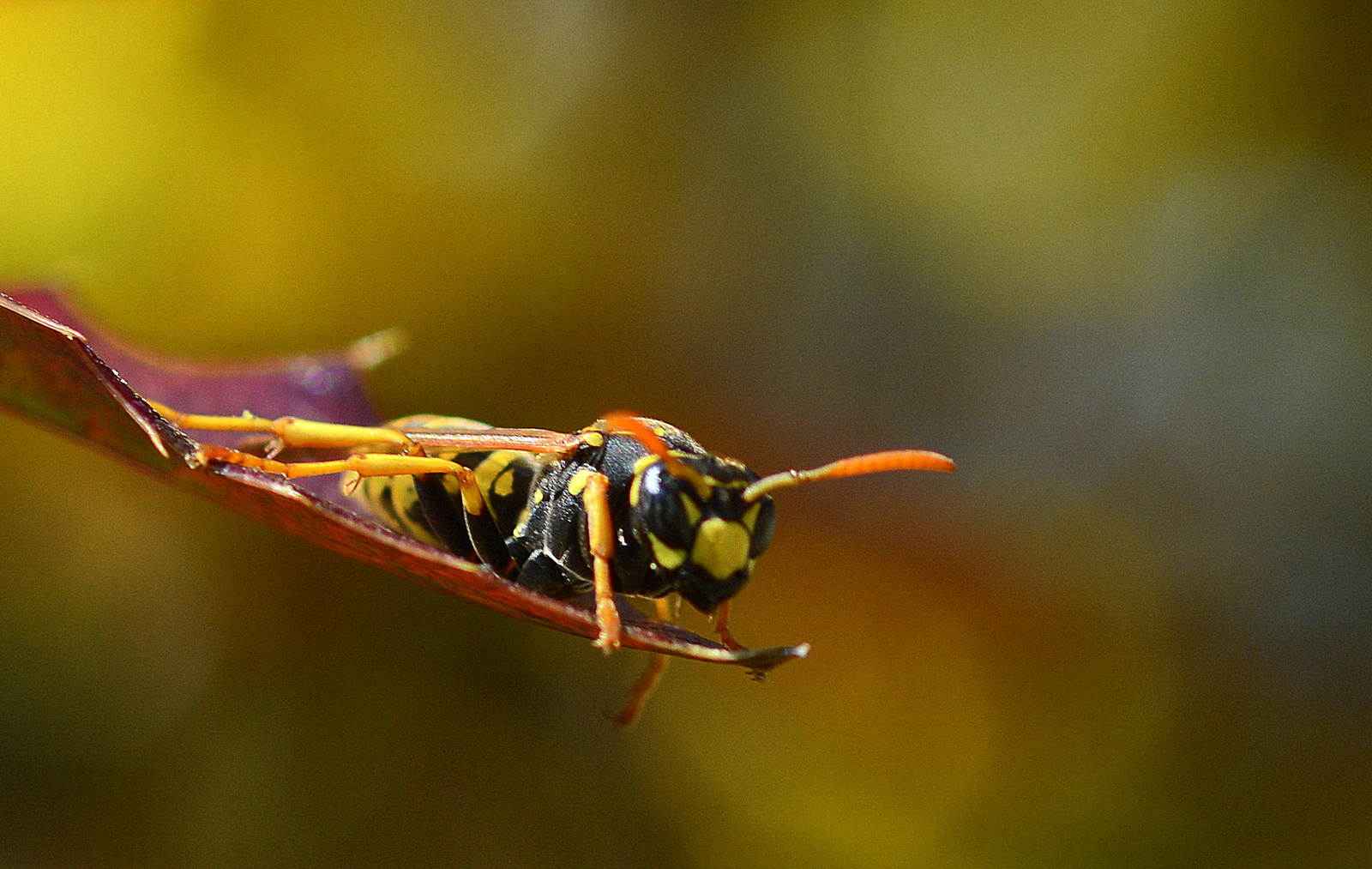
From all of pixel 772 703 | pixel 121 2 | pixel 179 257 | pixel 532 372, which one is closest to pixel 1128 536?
pixel 772 703

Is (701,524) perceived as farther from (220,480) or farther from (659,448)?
(220,480)

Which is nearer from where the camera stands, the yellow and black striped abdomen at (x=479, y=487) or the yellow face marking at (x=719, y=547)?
the yellow face marking at (x=719, y=547)

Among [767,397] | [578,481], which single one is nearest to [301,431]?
[578,481]

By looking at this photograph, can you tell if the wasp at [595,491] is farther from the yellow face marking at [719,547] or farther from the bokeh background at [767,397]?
the bokeh background at [767,397]

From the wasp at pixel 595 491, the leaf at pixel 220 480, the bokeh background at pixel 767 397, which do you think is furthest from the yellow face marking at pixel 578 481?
the bokeh background at pixel 767 397

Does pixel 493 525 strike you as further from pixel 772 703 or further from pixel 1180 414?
pixel 1180 414

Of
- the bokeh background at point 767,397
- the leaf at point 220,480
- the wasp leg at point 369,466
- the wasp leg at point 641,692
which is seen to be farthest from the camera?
the bokeh background at point 767,397
